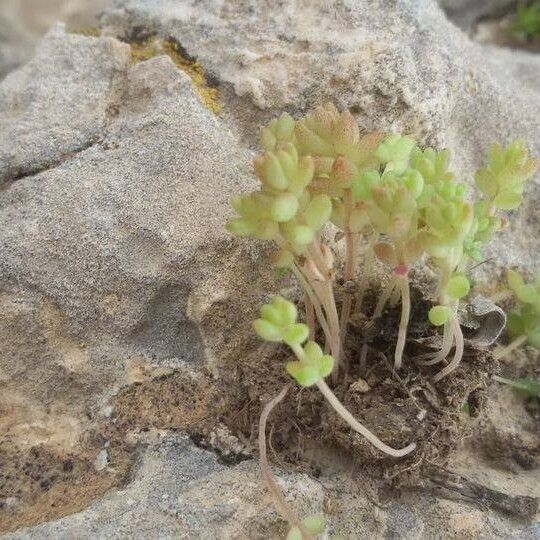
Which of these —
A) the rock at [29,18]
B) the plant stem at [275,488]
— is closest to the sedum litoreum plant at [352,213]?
the plant stem at [275,488]

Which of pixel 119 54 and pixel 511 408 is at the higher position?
pixel 119 54

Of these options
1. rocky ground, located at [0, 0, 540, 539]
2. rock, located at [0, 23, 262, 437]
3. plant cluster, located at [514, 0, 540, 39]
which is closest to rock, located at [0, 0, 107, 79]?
rocky ground, located at [0, 0, 540, 539]

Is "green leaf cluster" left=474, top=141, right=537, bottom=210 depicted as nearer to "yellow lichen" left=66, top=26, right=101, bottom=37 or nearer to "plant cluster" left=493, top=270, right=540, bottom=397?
"plant cluster" left=493, top=270, right=540, bottom=397

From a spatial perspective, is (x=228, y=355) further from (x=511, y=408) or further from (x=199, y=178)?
(x=511, y=408)

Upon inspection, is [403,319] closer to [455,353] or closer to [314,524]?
[455,353]

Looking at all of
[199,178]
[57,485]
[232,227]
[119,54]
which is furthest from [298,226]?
[119,54]

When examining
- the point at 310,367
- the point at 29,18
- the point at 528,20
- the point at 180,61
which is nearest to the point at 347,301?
the point at 310,367
